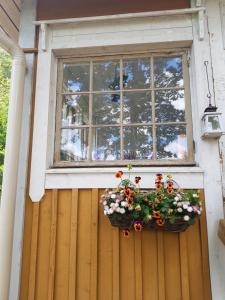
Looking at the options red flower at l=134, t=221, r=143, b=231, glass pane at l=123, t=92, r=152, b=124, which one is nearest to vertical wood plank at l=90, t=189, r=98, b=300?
red flower at l=134, t=221, r=143, b=231

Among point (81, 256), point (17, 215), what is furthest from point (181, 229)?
point (17, 215)

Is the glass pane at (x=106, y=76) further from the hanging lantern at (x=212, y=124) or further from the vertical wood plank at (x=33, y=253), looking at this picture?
the vertical wood plank at (x=33, y=253)

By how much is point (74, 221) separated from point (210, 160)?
106 centimetres

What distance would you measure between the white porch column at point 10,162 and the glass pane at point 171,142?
1.09 m

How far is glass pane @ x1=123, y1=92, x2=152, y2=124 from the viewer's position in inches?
88.7

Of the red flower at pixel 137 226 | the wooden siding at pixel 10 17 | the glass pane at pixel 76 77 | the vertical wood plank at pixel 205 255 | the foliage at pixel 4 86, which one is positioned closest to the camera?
the red flower at pixel 137 226

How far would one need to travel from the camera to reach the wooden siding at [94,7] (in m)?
2.29

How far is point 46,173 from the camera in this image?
7.02 ft

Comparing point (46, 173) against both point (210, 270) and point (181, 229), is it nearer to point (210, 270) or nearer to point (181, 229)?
point (181, 229)

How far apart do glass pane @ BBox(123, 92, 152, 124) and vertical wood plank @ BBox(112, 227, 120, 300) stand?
858mm

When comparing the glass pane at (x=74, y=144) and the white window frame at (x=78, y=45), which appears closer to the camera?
the white window frame at (x=78, y=45)

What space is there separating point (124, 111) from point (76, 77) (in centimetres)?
51

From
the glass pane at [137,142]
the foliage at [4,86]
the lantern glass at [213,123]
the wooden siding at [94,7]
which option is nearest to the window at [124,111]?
the glass pane at [137,142]

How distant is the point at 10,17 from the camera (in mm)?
2236
